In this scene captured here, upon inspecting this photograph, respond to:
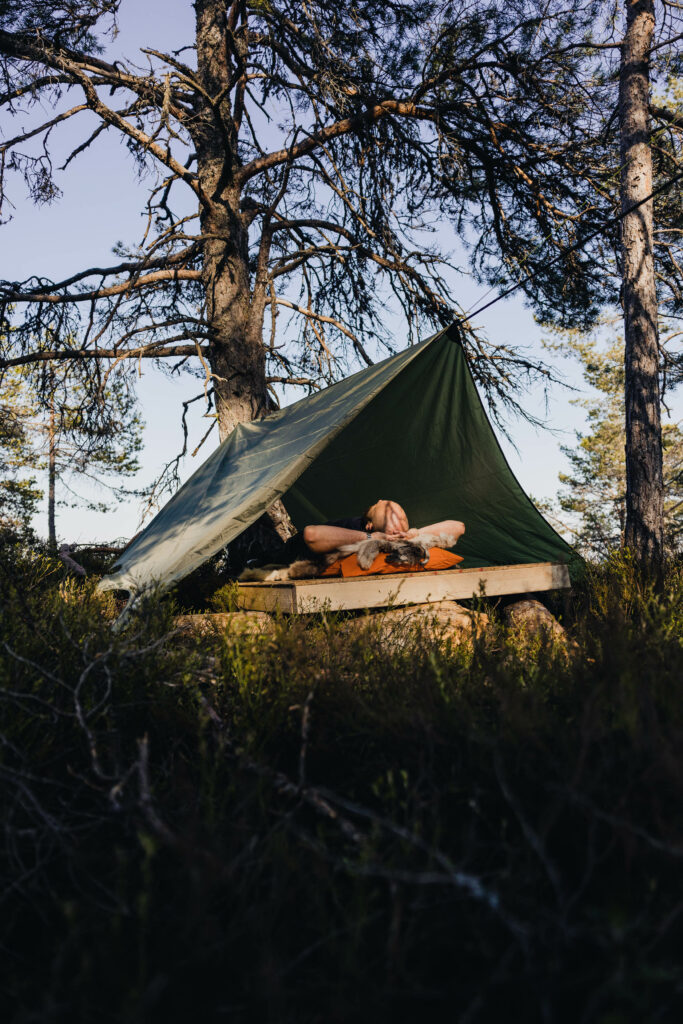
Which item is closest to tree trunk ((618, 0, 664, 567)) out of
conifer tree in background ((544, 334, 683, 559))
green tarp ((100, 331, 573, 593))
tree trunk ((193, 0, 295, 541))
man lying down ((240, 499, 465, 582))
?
green tarp ((100, 331, 573, 593))

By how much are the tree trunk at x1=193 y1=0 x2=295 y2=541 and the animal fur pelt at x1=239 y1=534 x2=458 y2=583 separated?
8.69 ft

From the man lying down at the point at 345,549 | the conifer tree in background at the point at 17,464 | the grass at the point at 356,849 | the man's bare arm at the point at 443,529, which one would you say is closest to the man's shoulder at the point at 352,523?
the man lying down at the point at 345,549

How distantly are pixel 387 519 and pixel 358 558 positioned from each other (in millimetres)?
698

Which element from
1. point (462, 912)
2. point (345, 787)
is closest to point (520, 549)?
point (345, 787)

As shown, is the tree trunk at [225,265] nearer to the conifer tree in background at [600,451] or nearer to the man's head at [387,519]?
the man's head at [387,519]

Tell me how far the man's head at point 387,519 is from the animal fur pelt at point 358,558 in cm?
33

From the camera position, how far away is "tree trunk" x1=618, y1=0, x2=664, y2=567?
5.88 m

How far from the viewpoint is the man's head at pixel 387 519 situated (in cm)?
554

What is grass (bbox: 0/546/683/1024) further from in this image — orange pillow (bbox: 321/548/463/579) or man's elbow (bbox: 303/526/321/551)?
man's elbow (bbox: 303/526/321/551)

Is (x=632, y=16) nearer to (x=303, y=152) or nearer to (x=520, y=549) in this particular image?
(x=303, y=152)

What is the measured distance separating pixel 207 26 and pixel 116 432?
484cm

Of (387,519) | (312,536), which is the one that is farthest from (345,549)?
(387,519)

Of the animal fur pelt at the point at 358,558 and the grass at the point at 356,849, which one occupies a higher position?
the animal fur pelt at the point at 358,558

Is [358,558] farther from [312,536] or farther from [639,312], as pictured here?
[639,312]
